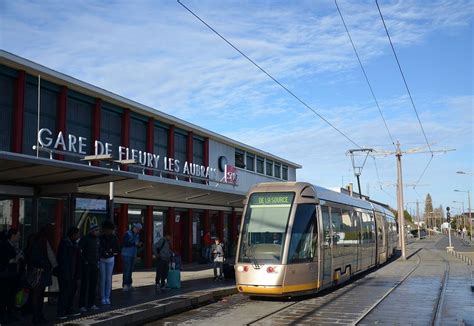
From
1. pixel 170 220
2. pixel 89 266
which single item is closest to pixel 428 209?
pixel 170 220

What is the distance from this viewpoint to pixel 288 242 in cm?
1305

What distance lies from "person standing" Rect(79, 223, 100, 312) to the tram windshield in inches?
156

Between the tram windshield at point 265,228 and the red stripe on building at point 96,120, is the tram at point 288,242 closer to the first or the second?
the tram windshield at point 265,228

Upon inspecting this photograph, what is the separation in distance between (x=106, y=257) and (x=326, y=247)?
239 inches

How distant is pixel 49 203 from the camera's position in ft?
44.8

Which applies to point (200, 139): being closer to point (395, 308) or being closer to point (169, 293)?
point (169, 293)

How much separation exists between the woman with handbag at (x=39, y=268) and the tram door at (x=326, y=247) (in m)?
7.27

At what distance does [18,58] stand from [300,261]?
10849 millimetres

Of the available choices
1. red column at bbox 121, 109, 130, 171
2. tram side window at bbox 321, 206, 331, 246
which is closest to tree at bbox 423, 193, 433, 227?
red column at bbox 121, 109, 130, 171

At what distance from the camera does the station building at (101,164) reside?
469 inches

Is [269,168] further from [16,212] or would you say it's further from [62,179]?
[62,179]

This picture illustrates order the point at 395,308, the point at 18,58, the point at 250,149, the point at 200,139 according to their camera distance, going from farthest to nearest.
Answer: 1. the point at 250,149
2. the point at 200,139
3. the point at 18,58
4. the point at 395,308

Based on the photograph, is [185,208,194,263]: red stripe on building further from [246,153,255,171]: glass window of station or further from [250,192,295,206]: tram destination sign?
[250,192,295,206]: tram destination sign

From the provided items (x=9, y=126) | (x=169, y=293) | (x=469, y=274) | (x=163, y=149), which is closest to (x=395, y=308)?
(x=169, y=293)
